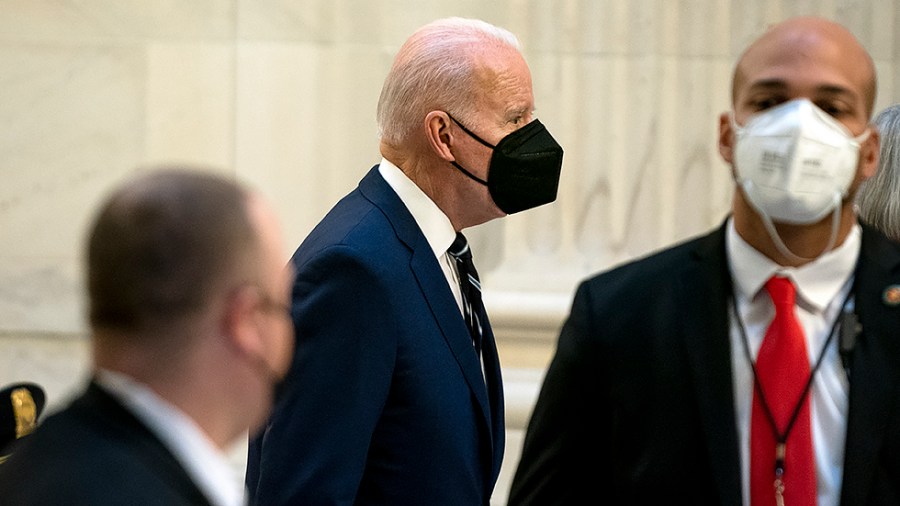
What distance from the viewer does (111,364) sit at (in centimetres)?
175

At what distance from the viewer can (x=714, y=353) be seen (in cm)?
230

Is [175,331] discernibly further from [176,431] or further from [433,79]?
[433,79]

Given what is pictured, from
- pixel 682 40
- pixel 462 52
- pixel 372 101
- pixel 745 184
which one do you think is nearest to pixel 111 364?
pixel 745 184

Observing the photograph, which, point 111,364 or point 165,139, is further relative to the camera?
point 165,139

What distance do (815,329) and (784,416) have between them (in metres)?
0.19

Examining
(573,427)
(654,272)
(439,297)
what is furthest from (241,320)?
(439,297)

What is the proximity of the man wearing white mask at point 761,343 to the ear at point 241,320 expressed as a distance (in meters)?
0.76

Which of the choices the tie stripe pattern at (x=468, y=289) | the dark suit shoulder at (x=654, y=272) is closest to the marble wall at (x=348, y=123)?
the tie stripe pattern at (x=468, y=289)

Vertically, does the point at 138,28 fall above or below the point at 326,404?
above

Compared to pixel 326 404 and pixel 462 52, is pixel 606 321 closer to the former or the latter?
pixel 326 404

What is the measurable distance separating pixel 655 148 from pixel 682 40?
475mm

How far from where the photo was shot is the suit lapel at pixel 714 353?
2.22 meters

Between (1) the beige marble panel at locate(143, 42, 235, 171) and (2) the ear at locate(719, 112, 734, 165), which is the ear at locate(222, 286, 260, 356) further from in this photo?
(1) the beige marble panel at locate(143, 42, 235, 171)

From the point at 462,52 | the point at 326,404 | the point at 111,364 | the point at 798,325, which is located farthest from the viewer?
the point at 462,52
